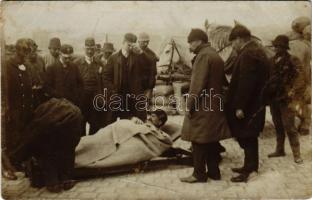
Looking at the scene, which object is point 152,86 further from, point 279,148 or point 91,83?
point 279,148

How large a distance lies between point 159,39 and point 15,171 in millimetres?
2167

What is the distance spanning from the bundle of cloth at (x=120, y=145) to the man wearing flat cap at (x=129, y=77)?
145 mm

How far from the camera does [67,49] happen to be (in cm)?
533

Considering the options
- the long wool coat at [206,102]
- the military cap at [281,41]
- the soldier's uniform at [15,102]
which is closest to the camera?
the long wool coat at [206,102]

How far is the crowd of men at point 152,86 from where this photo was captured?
5.20 m

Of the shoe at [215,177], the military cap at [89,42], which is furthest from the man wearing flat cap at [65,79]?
the shoe at [215,177]

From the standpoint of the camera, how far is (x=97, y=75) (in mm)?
5359

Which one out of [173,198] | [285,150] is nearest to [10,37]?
[173,198]

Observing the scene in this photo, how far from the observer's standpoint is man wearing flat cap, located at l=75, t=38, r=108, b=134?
5.30 metres

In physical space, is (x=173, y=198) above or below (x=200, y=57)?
below

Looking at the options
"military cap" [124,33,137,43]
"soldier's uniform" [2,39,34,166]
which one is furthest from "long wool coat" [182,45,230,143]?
"soldier's uniform" [2,39,34,166]

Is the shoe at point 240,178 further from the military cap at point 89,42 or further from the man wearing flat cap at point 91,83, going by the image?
the military cap at point 89,42

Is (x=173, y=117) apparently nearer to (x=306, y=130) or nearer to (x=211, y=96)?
(x=211, y=96)

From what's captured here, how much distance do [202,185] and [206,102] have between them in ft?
2.96
